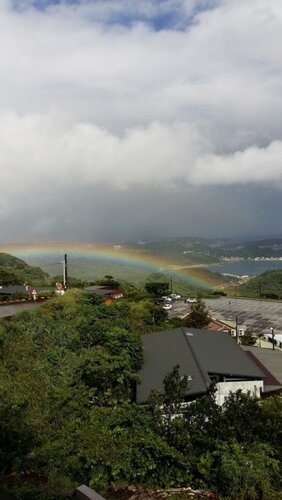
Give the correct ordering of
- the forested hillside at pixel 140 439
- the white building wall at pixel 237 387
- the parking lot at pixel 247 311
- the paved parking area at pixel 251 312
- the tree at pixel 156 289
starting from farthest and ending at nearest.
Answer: the tree at pixel 156 289 → the parking lot at pixel 247 311 → the paved parking area at pixel 251 312 → the white building wall at pixel 237 387 → the forested hillside at pixel 140 439

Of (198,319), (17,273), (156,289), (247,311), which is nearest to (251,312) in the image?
(247,311)

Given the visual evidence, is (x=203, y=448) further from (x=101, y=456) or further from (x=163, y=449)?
(x=101, y=456)

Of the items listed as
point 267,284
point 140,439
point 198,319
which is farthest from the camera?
point 267,284

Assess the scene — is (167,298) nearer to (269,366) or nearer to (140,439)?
(269,366)

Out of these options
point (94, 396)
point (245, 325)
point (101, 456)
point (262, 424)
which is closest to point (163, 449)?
point (101, 456)

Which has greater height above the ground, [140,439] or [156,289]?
[140,439]

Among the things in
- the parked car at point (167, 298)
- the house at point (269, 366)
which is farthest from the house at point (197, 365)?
the parked car at point (167, 298)

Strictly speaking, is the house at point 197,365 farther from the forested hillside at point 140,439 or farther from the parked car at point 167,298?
the parked car at point 167,298
